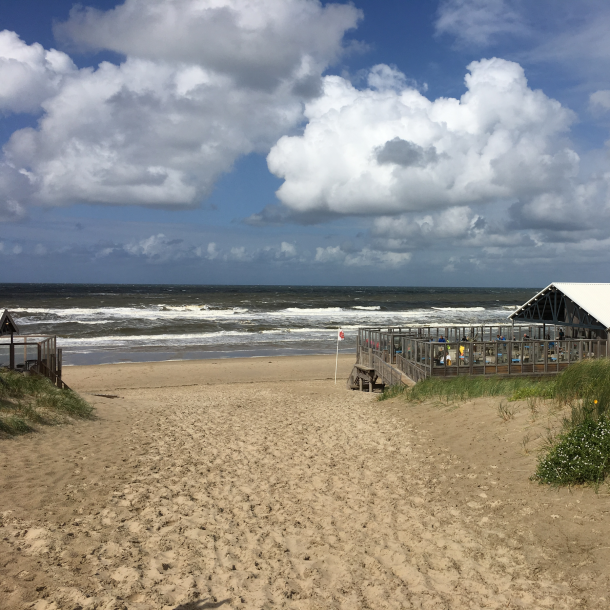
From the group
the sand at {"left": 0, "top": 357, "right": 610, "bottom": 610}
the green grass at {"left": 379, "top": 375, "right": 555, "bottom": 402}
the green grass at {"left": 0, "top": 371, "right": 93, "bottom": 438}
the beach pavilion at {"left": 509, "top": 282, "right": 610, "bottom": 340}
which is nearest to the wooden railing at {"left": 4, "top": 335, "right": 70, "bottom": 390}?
the green grass at {"left": 0, "top": 371, "right": 93, "bottom": 438}

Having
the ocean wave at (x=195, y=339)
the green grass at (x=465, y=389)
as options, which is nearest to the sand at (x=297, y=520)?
the green grass at (x=465, y=389)

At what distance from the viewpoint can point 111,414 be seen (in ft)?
37.4

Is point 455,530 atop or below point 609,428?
below

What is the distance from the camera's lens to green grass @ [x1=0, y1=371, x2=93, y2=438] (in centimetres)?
855

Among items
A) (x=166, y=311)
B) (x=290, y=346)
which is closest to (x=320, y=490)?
(x=290, y=346)

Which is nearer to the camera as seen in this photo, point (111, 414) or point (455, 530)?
point (455, 530)

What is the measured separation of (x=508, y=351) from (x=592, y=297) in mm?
4086

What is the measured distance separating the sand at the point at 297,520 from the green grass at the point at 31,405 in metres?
0.39

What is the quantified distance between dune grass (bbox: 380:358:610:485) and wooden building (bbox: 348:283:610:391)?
265 centimetres

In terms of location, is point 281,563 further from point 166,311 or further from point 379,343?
point 166,311

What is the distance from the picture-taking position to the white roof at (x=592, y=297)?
15344 mm

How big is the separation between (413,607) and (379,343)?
14.0 metres

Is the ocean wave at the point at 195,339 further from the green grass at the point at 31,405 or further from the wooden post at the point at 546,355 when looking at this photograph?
the wooden post at the point at 546,355

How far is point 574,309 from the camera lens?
56.1 ft
